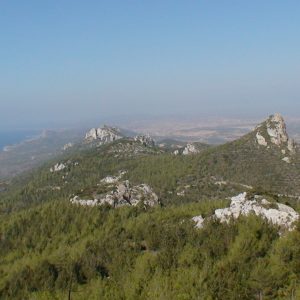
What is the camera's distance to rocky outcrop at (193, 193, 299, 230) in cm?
8088

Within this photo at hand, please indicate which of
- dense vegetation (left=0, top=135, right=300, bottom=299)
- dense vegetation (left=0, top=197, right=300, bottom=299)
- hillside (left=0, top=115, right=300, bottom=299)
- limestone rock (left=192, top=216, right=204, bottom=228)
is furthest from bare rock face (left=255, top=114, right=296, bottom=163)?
limestone rock (left=192, top=216, right=204, bottom=228)

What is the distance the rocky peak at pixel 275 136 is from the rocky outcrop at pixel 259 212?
97269 mm

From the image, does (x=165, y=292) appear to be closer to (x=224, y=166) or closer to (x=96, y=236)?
(x=96, y=236)

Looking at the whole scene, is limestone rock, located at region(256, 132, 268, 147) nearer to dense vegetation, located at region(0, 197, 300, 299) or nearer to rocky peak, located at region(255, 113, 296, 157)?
rocky peak, located at region(255, 113, 296, 157)

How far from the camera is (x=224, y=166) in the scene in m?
181

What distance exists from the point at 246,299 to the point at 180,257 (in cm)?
1578

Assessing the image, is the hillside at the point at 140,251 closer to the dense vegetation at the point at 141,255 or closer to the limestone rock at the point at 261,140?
the dense vegetation at the point at 141,255

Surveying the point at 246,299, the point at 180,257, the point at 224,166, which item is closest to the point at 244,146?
the point at 224,166

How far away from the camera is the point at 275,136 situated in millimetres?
189250

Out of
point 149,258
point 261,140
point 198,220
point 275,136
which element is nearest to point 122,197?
point 198,220

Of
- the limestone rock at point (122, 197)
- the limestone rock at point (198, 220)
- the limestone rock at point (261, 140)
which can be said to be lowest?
the limestone rock at point (122, 197)

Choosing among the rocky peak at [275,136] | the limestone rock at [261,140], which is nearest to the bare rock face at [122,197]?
the rocky peak at [275,136]

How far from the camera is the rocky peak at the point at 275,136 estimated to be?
18688cm

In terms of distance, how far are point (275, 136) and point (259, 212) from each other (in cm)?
10830
